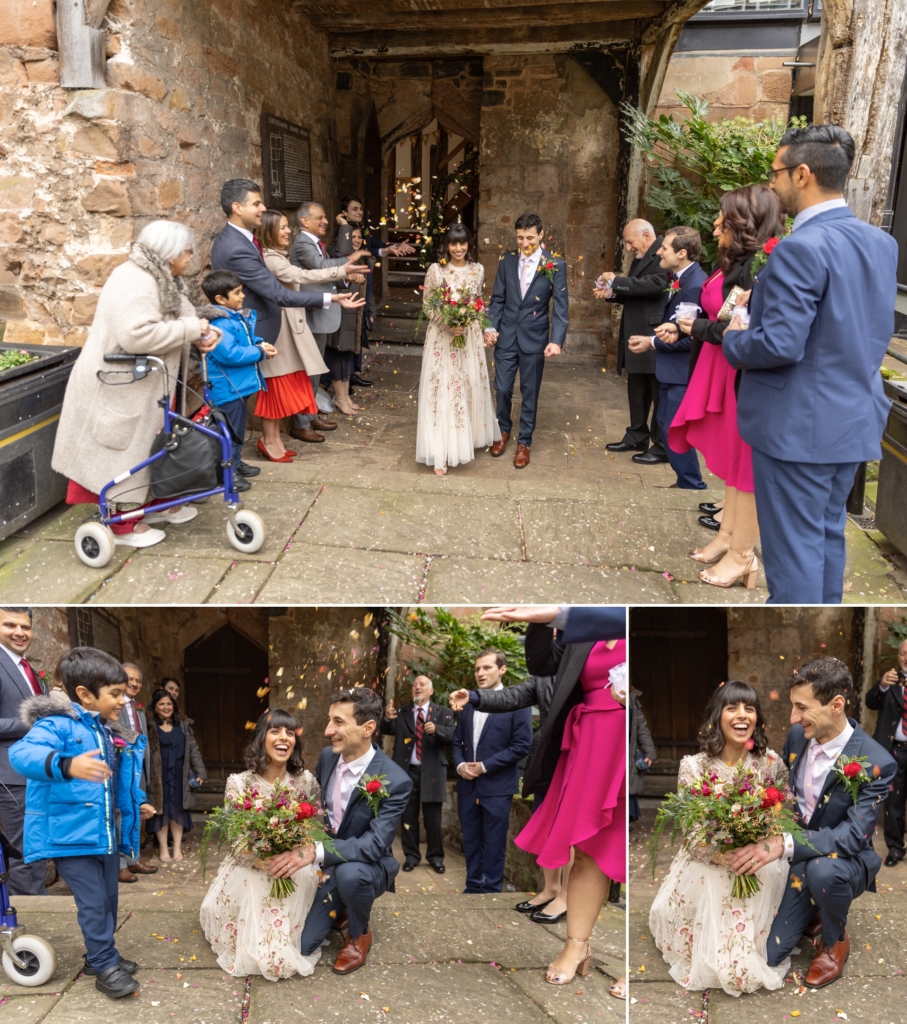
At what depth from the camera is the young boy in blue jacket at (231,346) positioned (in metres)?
5.21

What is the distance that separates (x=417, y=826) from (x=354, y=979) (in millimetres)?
2569

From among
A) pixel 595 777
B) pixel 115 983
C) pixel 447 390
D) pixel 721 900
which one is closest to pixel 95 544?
pixel 115 983

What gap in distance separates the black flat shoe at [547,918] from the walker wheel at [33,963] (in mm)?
1742

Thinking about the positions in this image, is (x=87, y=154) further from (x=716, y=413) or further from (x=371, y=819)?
(x=371, y=819)

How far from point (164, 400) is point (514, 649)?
93.2 inches

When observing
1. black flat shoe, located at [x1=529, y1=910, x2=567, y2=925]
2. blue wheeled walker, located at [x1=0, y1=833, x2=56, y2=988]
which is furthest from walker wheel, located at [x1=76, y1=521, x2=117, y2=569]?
black flat shoe, located at [x1=529, y1=910, x2=567, y2=925]

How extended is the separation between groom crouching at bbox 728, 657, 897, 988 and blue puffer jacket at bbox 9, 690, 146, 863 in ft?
6.73

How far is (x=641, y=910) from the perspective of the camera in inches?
115

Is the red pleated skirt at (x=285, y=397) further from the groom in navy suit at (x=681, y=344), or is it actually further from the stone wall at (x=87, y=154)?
the groom in navy suit at (x=681, y=344)

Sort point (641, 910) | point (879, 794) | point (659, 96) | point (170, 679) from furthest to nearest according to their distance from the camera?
1. point (659, 96)
2. point (170, 679)
3. point (879, 794)
4. point (641, 910)

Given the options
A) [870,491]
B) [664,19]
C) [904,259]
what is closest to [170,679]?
[870,491]

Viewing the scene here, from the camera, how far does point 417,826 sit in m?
5.75

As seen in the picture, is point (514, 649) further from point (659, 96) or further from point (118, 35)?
point (659, 96)

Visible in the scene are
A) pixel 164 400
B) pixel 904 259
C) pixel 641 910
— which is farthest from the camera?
pixel 904 259
